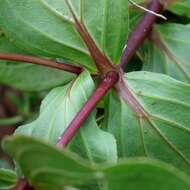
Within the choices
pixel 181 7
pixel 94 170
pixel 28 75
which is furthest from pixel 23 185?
pixel 181 7

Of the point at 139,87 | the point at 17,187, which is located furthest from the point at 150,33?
the point at 17,187

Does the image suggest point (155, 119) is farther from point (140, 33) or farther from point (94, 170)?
point (94, 170)

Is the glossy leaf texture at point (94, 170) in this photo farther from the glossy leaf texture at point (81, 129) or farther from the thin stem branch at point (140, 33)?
the thin stem branch at point (140, 33)

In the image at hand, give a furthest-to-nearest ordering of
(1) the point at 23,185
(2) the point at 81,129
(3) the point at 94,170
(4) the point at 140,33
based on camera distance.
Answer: (4) the point at 140,33 < (2) the point at 81,129 < (1) the point at 23,185 < (3) the point at 94,170

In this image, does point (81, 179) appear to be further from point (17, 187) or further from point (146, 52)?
point (146, 52)

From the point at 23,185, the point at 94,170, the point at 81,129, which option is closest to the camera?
the point at 94,170

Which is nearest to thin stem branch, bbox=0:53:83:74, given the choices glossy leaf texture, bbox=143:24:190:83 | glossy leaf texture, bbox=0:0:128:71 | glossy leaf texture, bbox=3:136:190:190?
glossy leaf texture, bbox=0:0:128:71
